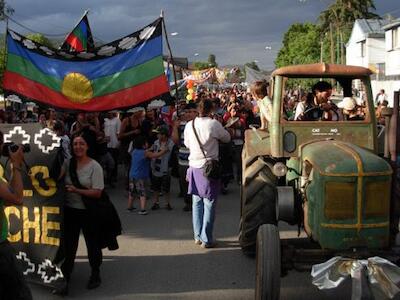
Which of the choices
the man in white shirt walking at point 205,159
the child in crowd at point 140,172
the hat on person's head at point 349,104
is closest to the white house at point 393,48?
the child in crowd at point 140,172

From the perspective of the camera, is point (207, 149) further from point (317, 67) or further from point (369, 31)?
point (369, 31)

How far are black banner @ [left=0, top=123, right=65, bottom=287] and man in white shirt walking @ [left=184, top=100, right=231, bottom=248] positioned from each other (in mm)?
2010

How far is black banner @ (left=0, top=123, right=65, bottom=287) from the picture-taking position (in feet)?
17.7

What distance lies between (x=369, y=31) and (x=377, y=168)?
55.1m

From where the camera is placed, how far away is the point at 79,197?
559 centimetres

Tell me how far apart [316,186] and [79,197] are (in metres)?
2.40

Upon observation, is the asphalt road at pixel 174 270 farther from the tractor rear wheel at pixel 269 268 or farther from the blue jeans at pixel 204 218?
the tractor rear wheel at pixel 269 268

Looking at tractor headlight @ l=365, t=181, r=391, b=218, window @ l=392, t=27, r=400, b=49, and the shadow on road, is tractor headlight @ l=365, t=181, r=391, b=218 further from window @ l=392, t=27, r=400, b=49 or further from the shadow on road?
window @ l=392, t=27, r=400, b=49

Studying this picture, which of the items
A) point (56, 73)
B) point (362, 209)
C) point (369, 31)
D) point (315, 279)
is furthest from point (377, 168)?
point (369, 31)

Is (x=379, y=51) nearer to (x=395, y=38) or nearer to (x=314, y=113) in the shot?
(x=395, y=38)

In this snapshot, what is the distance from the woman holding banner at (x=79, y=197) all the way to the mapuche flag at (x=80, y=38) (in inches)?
248

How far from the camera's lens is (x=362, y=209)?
429cm

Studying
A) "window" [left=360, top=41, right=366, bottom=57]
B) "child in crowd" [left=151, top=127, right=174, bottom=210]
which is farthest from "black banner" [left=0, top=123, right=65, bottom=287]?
"window" [left=360, top=41, right=366, bottom=57]

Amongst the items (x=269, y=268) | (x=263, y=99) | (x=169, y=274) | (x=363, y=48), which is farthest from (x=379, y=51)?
(x=269, y=268)
